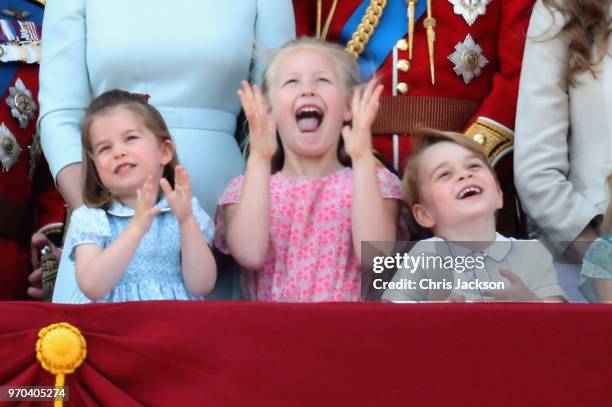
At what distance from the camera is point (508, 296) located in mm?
1660

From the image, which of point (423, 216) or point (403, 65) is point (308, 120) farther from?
point (403, 65)

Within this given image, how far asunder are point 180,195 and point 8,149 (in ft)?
2.47

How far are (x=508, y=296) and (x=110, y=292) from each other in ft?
2.21

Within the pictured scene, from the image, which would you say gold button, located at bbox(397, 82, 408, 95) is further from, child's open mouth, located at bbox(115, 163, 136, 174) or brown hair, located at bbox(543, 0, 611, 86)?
child's open mouth, located at bbox(115, 163, 136, 174)

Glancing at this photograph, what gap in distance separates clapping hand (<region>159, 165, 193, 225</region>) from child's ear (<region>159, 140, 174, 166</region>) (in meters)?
0.16

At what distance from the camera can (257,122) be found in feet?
6.35

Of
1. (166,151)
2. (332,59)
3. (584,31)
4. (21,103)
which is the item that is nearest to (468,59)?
(584,31)

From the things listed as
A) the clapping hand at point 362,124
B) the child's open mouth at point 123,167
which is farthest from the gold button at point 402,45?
the child's open mouth at point 123,167

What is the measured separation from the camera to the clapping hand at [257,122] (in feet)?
6.33

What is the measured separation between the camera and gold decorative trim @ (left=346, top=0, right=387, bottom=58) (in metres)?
2.41

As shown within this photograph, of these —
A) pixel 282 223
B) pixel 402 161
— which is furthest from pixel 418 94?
pixel 282 223

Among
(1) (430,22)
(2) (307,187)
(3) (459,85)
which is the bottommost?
(2) (307,187)

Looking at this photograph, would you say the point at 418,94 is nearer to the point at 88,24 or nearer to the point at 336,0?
the point at 336,0

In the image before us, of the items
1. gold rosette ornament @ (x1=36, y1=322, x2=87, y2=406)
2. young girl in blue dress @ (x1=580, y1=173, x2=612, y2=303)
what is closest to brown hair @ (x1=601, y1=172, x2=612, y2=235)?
young girl in blue dress @ (x1=580, y1=173, x2=612, y2=303)
